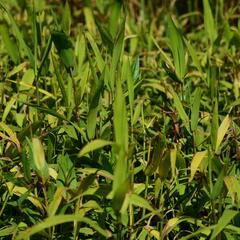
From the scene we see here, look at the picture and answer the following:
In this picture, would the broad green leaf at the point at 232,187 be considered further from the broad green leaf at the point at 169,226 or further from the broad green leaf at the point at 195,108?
the broad green leaf at the point at 195,108

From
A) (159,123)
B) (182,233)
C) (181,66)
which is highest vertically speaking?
(181,66)

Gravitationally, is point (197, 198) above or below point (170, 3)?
below

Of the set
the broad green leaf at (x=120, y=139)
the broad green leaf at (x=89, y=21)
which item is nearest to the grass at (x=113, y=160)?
the broad green leaf at (x=120, y=139)

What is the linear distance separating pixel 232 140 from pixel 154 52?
940 mm

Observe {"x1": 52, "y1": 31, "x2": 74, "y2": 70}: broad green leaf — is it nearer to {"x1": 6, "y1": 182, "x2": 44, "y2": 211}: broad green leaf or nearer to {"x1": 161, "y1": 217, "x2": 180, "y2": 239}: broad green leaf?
{"x1": 6, "y1": 182, "x2": 44, "y2": 211}: broad green leaf

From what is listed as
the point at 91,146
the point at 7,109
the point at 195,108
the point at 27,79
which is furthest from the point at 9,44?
the point at 91,146

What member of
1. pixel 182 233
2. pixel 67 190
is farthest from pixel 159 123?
pixel 67 190

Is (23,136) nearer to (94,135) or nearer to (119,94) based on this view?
(94,135)

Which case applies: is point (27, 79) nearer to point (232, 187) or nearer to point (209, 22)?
point (209, 22)

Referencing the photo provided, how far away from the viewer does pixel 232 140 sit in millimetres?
1653

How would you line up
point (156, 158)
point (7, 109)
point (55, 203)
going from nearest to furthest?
point (55, 203) → point (156, 158) → point (7, 109)

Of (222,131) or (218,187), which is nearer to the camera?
(218,187)

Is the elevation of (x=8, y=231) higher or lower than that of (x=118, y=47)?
lower

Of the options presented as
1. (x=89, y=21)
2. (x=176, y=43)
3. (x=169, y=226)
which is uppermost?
(x=176, y=43)
